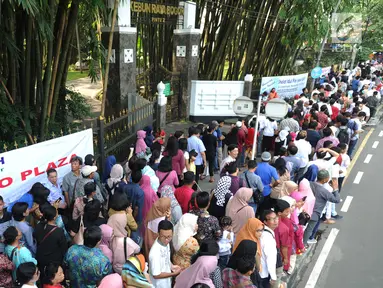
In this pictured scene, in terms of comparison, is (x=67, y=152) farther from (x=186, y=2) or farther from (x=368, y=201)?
(x=186, y=2)

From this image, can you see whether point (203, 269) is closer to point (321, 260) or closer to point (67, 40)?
point (321, 260)

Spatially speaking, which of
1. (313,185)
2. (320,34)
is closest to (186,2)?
(320,34)

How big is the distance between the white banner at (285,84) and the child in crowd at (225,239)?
31.5 feet

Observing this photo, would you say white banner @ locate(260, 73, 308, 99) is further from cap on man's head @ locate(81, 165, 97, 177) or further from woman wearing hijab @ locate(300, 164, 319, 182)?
cap on man's head @ locate(81, 165, 97, 177)

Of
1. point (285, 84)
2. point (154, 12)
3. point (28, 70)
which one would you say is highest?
point (154, 12)

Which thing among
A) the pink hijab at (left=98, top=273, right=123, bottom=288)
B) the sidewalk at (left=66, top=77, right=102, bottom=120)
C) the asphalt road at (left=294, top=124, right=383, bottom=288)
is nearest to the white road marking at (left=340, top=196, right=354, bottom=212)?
the asphalt road at (left=294, top=124, right=383, bottom=288)

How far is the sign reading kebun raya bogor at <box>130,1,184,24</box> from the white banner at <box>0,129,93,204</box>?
504 cm

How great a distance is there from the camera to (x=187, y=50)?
1157 centimetres

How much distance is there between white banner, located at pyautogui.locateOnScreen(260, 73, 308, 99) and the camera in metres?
13.5

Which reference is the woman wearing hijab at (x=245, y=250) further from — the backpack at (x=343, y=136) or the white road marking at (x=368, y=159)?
the white road marking at (x=368, y=159)

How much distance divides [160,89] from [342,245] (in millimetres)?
5706

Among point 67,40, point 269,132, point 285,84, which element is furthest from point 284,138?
point 285,84

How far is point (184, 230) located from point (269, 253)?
2.89 ft

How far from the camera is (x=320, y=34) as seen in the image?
14.4m
